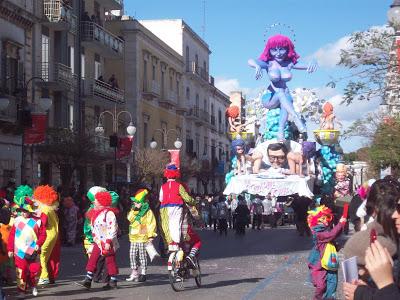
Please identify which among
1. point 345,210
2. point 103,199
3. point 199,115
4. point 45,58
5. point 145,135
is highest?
point 199,115

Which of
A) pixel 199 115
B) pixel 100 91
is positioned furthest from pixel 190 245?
pixel 199 115

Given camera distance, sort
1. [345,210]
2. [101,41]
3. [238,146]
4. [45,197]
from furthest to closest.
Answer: [101,41] < [238,146] < [45,197] < [345,210]

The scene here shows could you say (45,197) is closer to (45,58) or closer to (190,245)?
(190,245)

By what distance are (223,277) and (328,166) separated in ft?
69.3

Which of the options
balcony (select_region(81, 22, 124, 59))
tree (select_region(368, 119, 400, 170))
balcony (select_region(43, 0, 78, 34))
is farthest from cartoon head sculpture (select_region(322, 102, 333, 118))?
balcony (select_region(81, 22, 124, 59))

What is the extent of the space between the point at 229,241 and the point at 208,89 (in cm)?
4771

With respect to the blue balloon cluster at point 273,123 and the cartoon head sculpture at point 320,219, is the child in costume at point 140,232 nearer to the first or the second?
the cartoon head sculpture at point 320,219

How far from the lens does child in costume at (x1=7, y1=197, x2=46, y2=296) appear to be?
1173 cm

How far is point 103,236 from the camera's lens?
12516mm

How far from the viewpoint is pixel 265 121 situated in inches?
1404

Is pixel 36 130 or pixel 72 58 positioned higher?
pixel 72 58

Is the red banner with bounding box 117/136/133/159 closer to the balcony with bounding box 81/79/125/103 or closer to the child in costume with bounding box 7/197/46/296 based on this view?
the balcony with bounding box 81/79/125/103

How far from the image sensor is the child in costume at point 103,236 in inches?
491

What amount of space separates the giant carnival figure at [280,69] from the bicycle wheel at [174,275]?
72.6 feet
